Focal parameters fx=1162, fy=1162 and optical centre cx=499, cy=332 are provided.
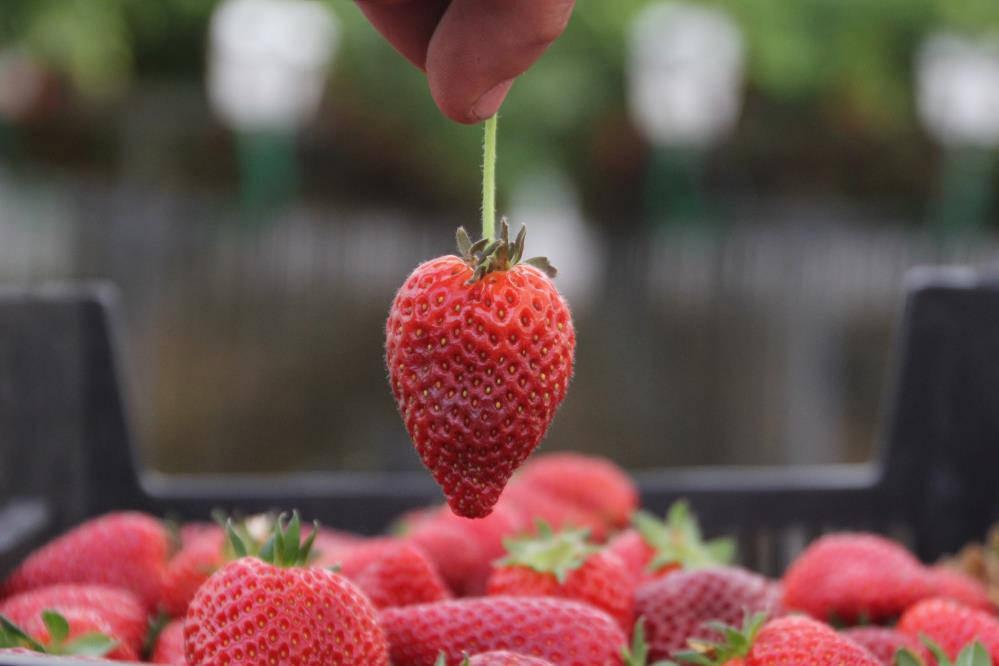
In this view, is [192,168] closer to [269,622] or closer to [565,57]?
[565,57]

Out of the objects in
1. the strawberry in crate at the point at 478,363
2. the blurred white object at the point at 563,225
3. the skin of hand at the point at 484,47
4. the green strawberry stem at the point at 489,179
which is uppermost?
the skin of hand at the point at 484,47

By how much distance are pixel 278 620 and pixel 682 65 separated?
3.87 meters

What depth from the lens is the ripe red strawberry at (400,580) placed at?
93cm

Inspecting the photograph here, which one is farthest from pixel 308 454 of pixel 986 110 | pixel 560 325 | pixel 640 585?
pixel 560 325

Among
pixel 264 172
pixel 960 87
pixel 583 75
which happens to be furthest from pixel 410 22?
pixel 960 87

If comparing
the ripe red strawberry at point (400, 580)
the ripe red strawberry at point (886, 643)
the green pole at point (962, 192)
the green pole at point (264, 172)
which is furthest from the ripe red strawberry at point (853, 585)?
the green pole at point (962, 192)

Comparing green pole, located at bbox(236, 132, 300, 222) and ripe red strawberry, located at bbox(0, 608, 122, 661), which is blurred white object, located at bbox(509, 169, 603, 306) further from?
ripe red strawberry, located at bbox(0, 608, 122, 661)

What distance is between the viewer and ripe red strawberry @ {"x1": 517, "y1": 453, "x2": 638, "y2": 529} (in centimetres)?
134

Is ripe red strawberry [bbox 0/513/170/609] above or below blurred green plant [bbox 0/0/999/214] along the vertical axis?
below

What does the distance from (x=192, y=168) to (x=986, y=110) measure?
3.27 metres

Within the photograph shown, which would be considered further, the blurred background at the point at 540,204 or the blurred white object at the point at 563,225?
the blurred white object at the point at 563,225

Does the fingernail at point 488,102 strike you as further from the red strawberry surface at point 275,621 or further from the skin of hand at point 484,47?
Result: the red strawberry surface at point 275,621

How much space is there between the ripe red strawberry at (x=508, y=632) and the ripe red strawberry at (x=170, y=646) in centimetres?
16

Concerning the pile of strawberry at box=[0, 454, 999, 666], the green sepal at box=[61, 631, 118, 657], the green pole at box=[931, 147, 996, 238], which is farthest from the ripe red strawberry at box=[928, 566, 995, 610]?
the green pole at box=[931, 147, 996, 238]
